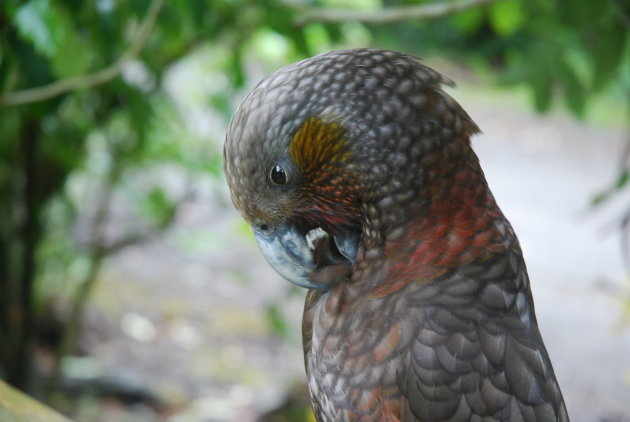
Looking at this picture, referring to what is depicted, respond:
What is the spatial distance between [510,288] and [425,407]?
269 mm

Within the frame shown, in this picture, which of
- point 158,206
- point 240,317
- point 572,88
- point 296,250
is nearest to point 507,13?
point 572,88

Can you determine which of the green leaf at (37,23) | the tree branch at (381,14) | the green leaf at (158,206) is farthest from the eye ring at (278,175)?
the green leaf at (158,206)

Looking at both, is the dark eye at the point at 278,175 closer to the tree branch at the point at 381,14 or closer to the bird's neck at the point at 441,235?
the bird's neck at the point at 441,235

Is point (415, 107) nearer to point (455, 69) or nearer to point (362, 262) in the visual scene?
point (362, 262)

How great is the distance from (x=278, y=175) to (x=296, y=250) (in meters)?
0.17

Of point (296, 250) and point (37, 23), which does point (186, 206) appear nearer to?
point (37, 23)

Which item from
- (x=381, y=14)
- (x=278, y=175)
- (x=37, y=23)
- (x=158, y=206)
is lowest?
(x=158, y=206)

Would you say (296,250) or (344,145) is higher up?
(344,145)

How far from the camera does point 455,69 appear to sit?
10383mm

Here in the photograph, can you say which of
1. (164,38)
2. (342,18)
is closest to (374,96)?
(342,18)

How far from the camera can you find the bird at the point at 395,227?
131 centimetres

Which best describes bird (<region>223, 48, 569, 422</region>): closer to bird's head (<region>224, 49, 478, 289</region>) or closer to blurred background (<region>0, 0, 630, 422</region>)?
bird's head (<region>224, 49, 478, 289</region>)

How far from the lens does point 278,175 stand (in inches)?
51.9

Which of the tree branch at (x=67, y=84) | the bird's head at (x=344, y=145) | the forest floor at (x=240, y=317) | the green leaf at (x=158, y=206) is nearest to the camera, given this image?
the bird's head at (x=344, y=145)
